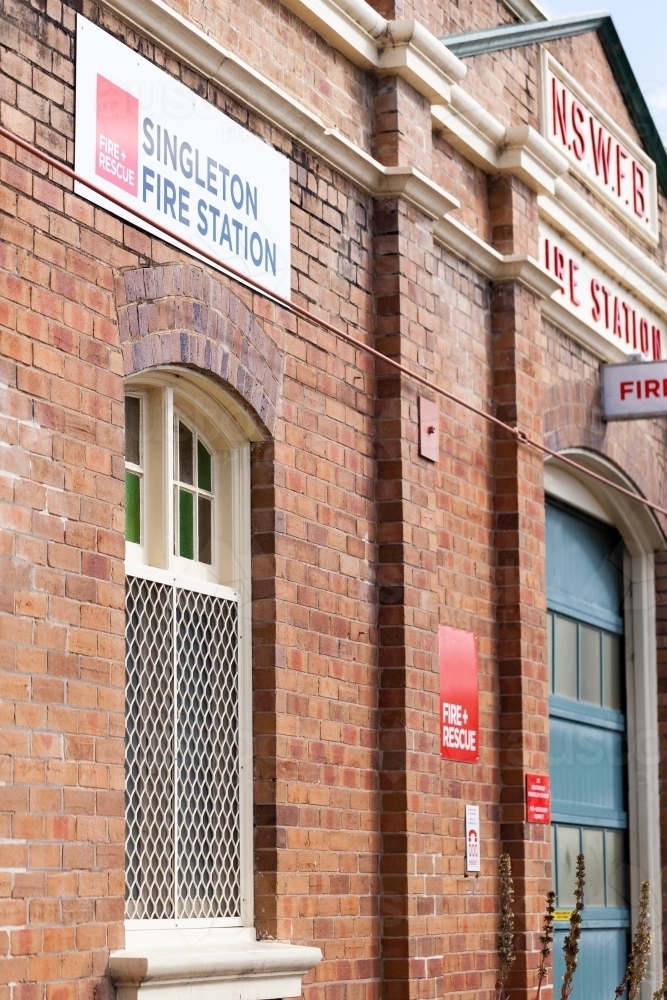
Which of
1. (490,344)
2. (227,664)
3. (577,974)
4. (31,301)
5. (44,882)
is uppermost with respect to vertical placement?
(490,344)

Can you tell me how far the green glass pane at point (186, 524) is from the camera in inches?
303

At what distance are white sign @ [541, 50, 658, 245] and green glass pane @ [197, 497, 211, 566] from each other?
4.98 meters

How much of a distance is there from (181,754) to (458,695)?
259 centimetres

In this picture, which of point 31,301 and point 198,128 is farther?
point 198,128

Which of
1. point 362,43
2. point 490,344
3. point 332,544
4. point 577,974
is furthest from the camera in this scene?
point 577,974

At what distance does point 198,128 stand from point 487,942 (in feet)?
16.2

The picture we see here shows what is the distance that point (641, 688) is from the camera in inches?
525

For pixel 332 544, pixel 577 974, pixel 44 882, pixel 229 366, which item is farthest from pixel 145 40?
pixel 577 974

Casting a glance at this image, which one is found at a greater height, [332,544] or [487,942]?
[332,544]

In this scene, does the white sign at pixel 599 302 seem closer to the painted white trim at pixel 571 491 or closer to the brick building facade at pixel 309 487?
the brick building facade at pixel 309 487

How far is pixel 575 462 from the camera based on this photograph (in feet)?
40.3

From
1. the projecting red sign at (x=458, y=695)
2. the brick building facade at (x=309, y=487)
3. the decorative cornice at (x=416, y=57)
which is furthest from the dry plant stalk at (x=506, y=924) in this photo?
the decorative cornice at (x=416, y=57)

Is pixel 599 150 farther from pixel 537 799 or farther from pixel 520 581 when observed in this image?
pixel 537 799

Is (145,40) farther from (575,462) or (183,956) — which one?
(575,462)
